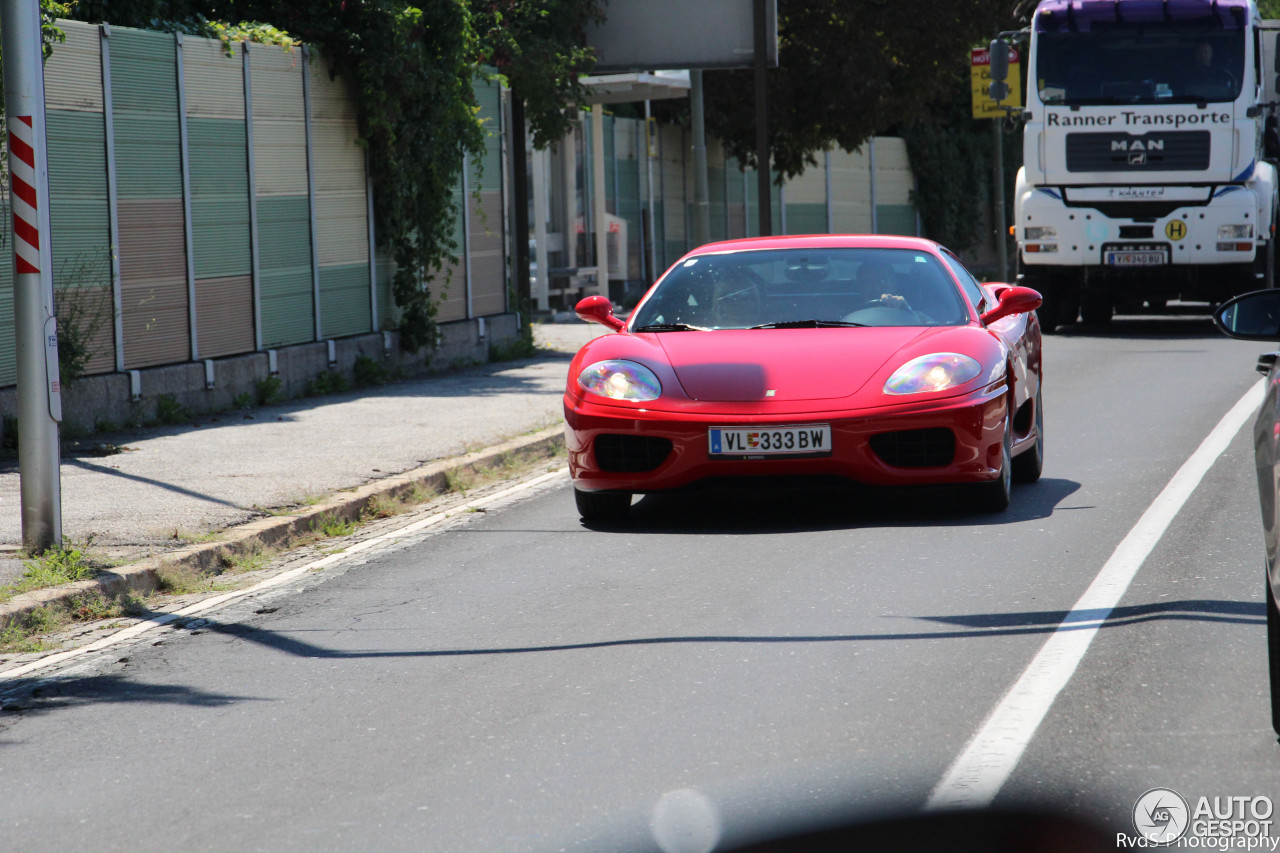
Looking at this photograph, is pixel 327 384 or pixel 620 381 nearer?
pixel 620 381

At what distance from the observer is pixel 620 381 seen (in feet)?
26.9

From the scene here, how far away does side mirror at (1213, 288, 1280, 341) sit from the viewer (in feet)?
15.4

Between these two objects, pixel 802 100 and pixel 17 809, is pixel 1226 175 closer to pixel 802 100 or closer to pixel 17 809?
pixel 802 100

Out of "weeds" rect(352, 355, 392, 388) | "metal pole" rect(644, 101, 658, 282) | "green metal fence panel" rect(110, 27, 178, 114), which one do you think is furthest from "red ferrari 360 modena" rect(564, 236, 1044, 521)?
"metal pole" rect(644, 101, 658, 282)

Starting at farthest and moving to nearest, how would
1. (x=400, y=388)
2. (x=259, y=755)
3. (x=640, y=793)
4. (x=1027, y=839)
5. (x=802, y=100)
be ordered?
1. (x=802, y=100)
2. (x=400, y=388)
3. (x=259, y=755)
4. (x=640, y=793)
5. (x=1027, y=839)

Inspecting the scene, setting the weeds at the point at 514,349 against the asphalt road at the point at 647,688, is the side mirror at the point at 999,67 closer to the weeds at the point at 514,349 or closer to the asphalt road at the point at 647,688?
the weeds at the point at 514,349

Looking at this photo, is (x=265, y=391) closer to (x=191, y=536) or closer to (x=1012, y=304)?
(x=191, y=536)

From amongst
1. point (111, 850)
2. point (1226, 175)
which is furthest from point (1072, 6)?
point (111, 850)

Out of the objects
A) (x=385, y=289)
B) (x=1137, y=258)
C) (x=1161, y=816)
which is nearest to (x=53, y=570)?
(x=1161, y=816)

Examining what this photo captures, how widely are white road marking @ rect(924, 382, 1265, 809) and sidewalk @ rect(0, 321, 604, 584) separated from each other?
13.5 feet

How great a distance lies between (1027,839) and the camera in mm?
1667

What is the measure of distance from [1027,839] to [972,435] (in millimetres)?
6367

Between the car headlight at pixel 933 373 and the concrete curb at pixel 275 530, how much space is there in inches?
120

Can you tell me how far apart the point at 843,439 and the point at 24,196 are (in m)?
3.79
